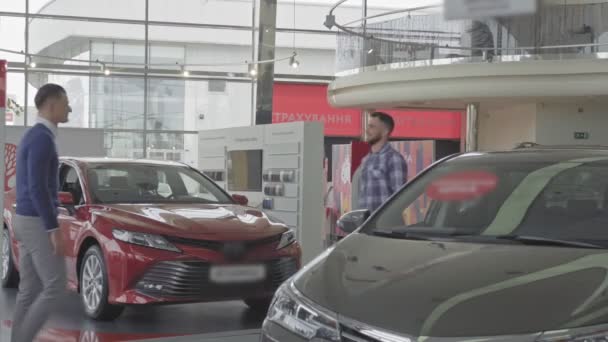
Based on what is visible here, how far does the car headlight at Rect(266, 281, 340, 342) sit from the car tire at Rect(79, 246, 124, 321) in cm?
320

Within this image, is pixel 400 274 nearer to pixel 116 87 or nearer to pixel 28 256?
pixel 28 256

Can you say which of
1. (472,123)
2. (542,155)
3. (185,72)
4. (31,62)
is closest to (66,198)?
(542,155)

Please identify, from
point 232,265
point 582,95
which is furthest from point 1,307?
point 582,95

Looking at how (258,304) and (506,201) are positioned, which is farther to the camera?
(258,304)

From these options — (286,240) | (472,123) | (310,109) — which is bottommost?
(286,240)

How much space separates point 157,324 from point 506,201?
135 inches

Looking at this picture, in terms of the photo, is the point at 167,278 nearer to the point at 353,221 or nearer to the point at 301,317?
the point at 353,221

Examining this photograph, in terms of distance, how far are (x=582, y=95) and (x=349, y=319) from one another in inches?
490

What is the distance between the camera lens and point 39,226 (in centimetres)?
461

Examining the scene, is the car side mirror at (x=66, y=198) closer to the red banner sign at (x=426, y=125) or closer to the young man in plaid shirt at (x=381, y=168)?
the young man in plaid shirt at (x=381, y=168)

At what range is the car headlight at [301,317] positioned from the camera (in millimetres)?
2791

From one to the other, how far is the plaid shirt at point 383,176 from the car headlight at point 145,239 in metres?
1.50

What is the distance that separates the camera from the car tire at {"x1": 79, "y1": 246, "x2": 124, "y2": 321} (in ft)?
20.2

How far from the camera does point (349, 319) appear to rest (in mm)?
2744
